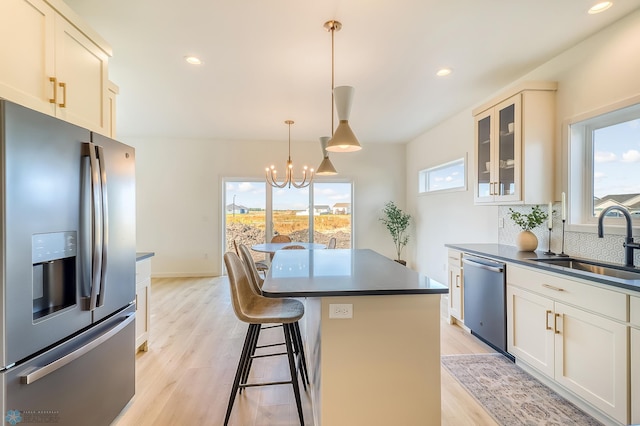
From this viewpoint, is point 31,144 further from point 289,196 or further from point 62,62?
point 289,196

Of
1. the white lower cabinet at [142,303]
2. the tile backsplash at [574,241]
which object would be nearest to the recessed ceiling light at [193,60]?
the white lower cabinet at [142,303]

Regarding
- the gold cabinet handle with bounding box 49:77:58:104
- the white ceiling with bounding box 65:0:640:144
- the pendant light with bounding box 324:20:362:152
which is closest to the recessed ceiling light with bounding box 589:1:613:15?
the white ceiling with bounding box 65:0:640:144

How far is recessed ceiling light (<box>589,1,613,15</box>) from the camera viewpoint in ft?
6.71

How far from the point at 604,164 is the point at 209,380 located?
362 centimetres

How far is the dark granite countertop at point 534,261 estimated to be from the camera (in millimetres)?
1658

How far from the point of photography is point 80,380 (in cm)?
150

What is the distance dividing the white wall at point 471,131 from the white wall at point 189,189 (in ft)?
7.53

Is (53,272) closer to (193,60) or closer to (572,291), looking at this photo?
(193,60)

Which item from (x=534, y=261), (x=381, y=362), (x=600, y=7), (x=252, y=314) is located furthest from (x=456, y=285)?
(x=600, y=7)

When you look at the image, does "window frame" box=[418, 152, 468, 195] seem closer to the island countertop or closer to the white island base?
the island countertop

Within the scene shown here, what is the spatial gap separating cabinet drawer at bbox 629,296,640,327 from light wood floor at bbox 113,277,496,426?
969 mm

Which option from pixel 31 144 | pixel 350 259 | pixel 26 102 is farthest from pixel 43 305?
pixel 350 259

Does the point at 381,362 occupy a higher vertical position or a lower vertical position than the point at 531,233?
lower

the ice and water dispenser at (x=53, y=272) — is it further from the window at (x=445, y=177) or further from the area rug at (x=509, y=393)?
the window at (x=445, y=177)
